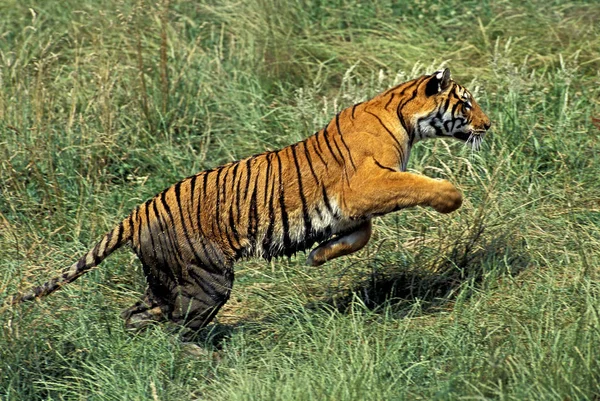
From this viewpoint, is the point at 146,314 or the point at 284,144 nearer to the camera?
the point at 146,314

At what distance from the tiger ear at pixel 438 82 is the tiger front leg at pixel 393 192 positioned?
1.68 feet

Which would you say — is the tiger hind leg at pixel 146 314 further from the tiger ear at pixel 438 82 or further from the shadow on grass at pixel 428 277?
the tiger ear at pixel 438 82

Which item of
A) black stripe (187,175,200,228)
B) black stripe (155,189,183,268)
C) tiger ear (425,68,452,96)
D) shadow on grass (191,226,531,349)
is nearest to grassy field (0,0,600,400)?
shadow on grass (191,226,531,349)

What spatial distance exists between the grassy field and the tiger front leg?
52cm

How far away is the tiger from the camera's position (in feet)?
16.5

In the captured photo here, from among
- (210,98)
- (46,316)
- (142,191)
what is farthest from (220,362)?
(210,98)

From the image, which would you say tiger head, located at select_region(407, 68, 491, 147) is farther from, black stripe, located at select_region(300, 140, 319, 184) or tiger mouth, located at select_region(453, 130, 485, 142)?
black stripe, located at select_region(300, 140, 319, 184)

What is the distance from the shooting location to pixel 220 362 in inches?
190

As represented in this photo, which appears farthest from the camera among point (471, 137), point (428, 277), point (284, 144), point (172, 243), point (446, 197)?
→ point (284, 144)

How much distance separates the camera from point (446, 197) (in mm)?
4867

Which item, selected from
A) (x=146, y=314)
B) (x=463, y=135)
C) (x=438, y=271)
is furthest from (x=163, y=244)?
(x=463, y=135)

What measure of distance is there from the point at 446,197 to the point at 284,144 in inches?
84.7

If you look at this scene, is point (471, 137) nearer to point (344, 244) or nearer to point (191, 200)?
point (344, 244)

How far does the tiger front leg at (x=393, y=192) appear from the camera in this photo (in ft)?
16.0
